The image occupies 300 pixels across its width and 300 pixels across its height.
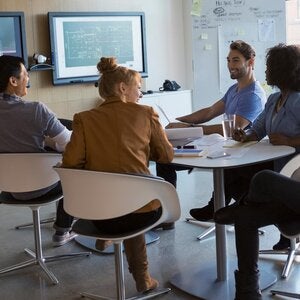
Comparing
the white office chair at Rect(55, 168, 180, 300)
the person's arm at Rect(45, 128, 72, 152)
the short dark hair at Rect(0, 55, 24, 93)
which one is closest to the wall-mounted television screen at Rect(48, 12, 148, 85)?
the short dark hair at Rect(0, 55, 24, 93)

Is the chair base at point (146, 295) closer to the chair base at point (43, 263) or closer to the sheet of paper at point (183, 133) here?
the chair base at point (43, 263)

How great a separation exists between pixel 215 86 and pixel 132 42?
3.37 feet

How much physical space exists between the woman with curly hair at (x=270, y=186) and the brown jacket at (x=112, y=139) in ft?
1.31

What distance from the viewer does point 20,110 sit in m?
2.87

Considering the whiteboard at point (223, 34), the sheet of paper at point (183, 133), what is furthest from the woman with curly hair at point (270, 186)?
the whiteboard at point (223, 34)

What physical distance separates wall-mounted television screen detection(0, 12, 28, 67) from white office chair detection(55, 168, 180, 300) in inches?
113

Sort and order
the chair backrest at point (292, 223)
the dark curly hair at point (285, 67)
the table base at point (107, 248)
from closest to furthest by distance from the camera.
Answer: the chair backrest at point (292, 223)
the dark curly hair at point (285, 67)
the table base at point (107, 248)

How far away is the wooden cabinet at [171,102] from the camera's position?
5.59 meters

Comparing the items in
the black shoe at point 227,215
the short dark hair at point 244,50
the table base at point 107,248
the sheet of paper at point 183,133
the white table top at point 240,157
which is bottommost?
the table base at point 107,248

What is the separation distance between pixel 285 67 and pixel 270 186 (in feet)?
3.07

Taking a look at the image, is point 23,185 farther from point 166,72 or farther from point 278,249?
point 166,72

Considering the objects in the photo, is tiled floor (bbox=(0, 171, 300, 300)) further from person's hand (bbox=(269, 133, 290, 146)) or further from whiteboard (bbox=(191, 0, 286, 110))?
whiteboard (bbox=(191, 0, 286, 110))

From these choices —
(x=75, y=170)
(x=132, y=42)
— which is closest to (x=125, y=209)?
(x=75, y=170)

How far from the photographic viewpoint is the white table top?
2303 millimetres
